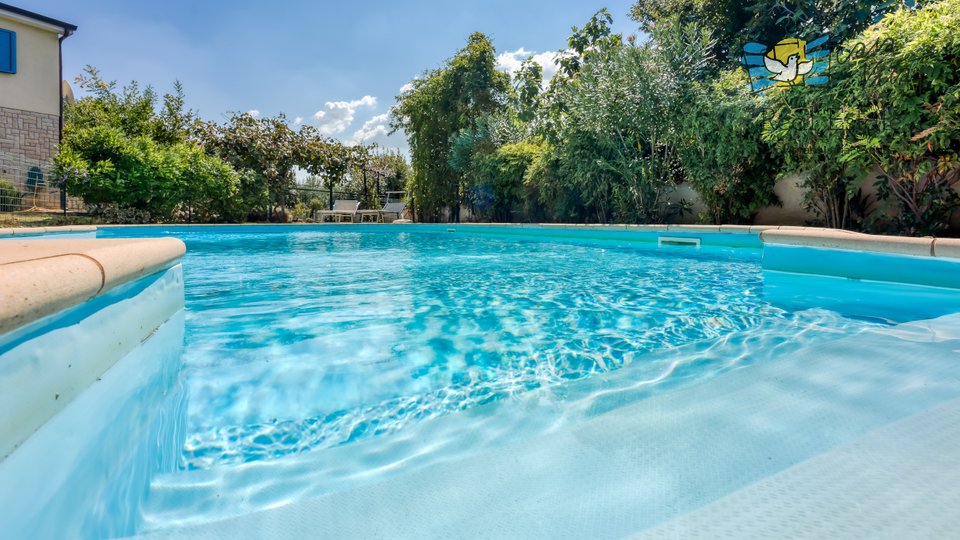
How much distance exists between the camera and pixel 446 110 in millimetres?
16500

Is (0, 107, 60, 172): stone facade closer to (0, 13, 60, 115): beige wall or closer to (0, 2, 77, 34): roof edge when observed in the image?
(0, 13, 60, 115): beige wall

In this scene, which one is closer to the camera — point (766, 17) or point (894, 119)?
point (894, 119)

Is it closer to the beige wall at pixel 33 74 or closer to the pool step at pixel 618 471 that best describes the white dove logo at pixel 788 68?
the pool step at pixel 618 471

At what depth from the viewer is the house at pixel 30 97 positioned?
12570 mm

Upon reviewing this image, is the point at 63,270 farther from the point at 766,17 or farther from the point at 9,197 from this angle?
the point at 766,17

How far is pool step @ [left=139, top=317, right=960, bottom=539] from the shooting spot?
1008 mm

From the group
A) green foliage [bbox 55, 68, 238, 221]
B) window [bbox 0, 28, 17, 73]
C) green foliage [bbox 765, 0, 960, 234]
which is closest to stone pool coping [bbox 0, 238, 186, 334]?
green foliage [bbox 765, 0, 960, 234]

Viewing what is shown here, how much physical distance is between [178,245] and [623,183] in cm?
877

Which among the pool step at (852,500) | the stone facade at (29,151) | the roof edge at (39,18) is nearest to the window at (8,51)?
the roof edge at (39,18)

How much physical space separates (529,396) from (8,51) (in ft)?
59.8

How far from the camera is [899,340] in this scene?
2309mm

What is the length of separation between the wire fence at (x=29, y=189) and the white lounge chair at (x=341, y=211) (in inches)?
281

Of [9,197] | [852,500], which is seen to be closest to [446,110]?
[9,197]

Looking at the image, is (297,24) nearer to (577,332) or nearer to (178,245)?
(178,245)
